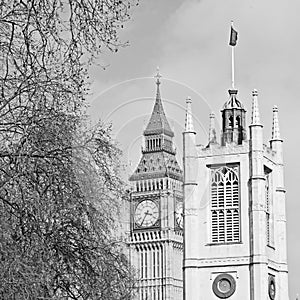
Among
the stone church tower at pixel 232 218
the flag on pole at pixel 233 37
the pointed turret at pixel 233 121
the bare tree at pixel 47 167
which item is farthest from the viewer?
the flag on pole at pixel 233 37

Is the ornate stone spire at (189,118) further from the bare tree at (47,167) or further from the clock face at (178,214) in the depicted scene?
the bare tree at (47,167)

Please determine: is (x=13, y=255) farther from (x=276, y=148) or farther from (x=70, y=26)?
(x=276, y=148)

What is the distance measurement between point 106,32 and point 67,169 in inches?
45.3

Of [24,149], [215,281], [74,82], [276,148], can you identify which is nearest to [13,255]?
[24,149]

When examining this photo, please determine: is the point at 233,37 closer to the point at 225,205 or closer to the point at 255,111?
the point at 255,111

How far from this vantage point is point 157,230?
8669cm

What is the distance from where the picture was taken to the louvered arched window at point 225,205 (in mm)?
56562

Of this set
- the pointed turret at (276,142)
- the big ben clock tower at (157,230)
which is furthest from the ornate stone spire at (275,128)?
the big ben clock tower at (157,230)

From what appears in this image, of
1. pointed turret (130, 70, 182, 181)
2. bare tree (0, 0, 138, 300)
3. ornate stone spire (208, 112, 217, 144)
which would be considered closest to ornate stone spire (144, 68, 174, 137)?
pointed turret (130, 70, 182, 181)

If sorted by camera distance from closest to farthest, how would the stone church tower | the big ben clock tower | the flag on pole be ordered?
the stone church tower, the flag on pole, the big ben clock tower

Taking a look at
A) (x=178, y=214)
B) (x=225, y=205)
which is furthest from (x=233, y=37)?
(x=178, y=214)

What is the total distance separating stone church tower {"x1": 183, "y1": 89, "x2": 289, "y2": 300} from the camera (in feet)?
184

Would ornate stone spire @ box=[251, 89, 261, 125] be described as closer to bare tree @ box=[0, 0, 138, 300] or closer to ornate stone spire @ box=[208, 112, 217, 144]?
ornate stone spire @ box=[208, 112, 217, 144]

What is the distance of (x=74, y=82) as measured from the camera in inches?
330
